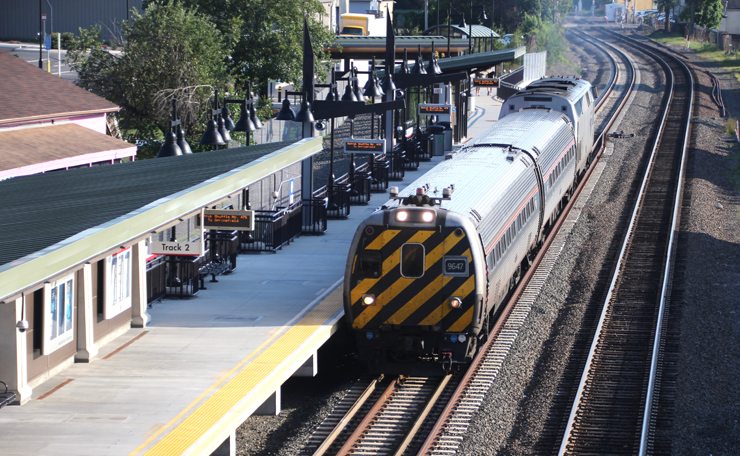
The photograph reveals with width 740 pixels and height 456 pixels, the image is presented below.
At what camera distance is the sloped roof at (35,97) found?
72.0 feet

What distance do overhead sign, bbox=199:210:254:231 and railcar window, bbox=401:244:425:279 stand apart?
4.29m

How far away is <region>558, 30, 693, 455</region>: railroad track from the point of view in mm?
12336

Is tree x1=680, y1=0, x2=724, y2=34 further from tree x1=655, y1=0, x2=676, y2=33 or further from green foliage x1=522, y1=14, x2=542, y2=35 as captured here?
green foliage x1=522, y1=14, x2=542, y2=35

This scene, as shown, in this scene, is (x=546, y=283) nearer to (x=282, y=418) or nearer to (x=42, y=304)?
(x=282, y=418)

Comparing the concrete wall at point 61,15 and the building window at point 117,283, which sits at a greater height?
the concrete wall at point 61,15

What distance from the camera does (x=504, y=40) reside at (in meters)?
76.9

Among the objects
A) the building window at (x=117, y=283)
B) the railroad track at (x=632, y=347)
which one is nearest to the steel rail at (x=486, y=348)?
the railroad track at (x=632, y=347)

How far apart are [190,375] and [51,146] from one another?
36.8 ft

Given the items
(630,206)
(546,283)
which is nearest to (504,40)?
(630,206)

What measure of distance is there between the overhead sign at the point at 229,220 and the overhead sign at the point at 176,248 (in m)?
1.08

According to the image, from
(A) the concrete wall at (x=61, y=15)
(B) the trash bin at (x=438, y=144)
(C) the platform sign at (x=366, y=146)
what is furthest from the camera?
(A) the concrete wall at (x=61, y=15)

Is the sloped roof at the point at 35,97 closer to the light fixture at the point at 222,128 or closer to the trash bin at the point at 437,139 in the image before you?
the light fixture at the point at 222,128

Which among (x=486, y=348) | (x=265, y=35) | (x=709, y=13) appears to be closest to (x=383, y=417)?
(x=486, y=348)

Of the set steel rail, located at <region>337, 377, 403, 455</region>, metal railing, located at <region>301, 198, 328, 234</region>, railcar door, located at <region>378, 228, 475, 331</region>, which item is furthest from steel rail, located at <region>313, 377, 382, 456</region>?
metal railing, located at <region>301, 198, 328, 234</region>
